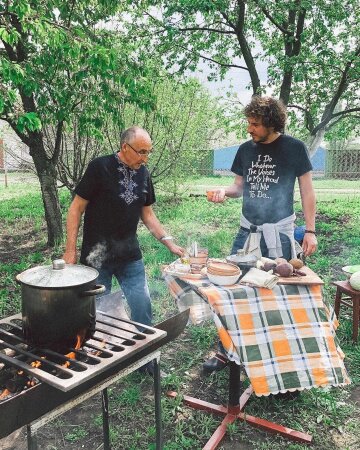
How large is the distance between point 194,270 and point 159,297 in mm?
2590

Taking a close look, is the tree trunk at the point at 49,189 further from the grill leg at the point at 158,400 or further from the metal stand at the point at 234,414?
the grill leg at the point at 158,400

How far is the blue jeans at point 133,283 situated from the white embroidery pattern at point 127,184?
1.74 feet

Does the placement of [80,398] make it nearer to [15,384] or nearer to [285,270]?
[15,384]

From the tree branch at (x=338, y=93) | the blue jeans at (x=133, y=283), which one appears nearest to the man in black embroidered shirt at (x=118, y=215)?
the blue jeans at (x=133, y=283)

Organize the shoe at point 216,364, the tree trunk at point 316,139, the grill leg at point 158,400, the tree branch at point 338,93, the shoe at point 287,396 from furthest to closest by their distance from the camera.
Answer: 1. the tree trunk at point 316,139
2. the tree branch at point 338,93
3. the shoe at point 216,364
4. the shoe at point 287,396
5. the grill leg at point 158,400

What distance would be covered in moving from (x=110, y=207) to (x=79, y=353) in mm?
1541

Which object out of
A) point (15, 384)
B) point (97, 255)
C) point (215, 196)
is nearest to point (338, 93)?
point (215, 196)

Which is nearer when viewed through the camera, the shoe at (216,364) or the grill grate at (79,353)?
the grill grate at (79,353)

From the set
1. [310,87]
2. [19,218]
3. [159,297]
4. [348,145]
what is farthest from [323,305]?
[348,145]

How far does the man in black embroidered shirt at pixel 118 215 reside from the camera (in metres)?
3.02

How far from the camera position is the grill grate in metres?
1.52

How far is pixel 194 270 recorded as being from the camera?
2.81m

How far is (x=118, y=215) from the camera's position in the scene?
313 cm

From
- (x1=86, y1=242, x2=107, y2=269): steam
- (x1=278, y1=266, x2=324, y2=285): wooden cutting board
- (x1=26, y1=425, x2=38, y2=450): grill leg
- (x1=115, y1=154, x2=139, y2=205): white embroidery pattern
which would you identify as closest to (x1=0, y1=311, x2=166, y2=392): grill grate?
(x1=26, y1=425, x2=38, y2=450): grill leg
